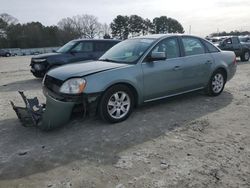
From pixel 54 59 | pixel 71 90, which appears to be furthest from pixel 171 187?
pixel 54 59

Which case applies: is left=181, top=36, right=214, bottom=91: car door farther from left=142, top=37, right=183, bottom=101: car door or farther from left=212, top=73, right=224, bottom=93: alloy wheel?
left=212, top=73, right=224, bottom=93: alloy wheel

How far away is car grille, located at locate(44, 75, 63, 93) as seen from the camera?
17.3 feet

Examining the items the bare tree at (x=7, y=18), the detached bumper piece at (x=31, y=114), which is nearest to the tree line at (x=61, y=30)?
the bare tree at (x=7, y=18)

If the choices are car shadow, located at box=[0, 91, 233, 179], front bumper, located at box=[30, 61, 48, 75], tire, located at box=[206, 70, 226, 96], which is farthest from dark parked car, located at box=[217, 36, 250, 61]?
car shadow, located at box=[0, 91, 233, 179]

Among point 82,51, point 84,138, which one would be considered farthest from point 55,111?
point 82,51

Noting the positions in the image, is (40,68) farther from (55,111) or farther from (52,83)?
(55,111)

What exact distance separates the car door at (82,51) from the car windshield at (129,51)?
195 inches

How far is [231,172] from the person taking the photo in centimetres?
367

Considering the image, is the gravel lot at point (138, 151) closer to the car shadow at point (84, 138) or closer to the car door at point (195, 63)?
the car shadow at point (84, 138)

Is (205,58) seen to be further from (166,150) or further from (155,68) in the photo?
(166,150)

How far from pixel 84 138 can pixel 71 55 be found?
7.13 m

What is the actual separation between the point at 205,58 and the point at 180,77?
104cm

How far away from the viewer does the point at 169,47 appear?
21.2ft

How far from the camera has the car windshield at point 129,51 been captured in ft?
19.8
